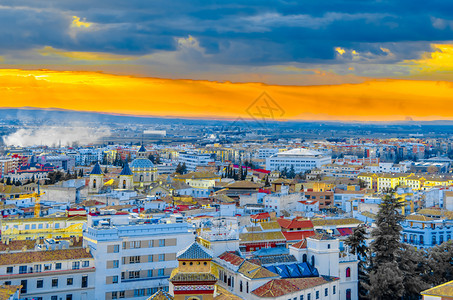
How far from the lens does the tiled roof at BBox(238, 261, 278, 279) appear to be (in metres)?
26.3

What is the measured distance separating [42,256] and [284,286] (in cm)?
977

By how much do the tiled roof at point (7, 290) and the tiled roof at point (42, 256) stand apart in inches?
73.9

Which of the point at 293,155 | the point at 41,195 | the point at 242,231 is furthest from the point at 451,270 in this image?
the point at 293,155

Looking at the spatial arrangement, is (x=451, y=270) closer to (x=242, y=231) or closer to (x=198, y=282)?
Result: (x=242, y=231)

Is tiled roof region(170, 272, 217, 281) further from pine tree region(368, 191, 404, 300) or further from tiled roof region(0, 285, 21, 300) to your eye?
pine tree region(368, 191, 404, 300)

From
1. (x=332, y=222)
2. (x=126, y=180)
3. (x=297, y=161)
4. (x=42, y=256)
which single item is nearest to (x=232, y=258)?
(x=42, y=256)

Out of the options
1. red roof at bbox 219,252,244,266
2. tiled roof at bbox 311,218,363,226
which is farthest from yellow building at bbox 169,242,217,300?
tiled roof at bbox 311,218,363,226

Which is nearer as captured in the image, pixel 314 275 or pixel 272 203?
pixel 314 275

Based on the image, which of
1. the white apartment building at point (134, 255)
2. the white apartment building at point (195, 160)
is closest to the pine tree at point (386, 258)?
the white apartment building at point (134, 255)

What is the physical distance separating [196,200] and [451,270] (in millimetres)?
26036

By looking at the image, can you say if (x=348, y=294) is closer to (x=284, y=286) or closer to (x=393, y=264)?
(x=393, y=264)

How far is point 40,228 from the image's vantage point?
116ft

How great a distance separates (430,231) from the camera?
3978cm

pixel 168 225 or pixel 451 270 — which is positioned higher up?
pixel 168 225
